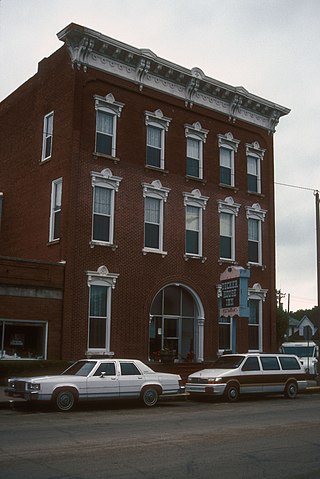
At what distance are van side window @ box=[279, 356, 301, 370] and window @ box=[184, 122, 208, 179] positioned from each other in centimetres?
1098

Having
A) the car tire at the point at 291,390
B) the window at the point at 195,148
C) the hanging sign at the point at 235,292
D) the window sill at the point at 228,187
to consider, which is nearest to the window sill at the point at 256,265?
the window sill at the point at 228,187

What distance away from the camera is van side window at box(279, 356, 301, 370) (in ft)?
75.8

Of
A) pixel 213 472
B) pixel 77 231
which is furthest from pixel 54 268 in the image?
pixel 213 472

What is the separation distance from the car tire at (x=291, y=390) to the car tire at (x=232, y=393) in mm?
2627

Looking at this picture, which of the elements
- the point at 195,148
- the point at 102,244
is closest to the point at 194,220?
the point at 195,148

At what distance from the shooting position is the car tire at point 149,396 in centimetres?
1902

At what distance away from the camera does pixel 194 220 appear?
30688 mm

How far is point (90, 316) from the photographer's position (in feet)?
85.1

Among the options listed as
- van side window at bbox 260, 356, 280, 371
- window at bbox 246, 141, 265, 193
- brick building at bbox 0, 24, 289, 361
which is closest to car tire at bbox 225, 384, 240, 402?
van side window at bbox 260, 356, 280, 371

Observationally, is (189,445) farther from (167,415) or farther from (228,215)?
(228,215)

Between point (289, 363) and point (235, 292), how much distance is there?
4328 millimetres

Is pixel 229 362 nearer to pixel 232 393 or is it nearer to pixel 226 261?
pixel 232 393

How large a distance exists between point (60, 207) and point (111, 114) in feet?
16.0

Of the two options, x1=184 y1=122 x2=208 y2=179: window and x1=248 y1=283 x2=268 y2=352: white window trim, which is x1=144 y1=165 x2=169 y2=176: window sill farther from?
x1=248 y1=283 x2=268 y2=352: white window trim
